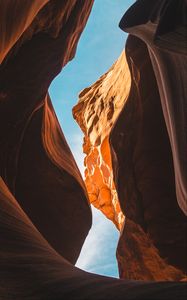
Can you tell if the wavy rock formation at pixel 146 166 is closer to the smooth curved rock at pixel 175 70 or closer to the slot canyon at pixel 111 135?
the slot canyon at pixel 111 135

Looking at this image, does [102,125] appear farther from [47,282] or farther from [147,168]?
[47,282]

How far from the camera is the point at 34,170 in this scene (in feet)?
22.1

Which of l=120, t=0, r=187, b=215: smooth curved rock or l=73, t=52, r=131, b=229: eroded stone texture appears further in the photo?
l=73, t=52, r=131, b=229: eroded stone texture

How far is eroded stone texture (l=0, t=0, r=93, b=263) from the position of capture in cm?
597

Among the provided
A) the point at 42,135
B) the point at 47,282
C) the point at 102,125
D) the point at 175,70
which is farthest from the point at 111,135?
the point at 47,282

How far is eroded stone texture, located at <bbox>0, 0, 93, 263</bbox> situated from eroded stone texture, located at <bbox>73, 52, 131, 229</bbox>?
1.43 m

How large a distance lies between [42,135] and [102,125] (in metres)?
2.31

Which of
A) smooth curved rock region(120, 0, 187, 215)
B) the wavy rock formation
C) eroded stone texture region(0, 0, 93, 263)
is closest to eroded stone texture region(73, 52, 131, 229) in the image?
the wavy rock formation

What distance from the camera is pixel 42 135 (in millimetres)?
6758

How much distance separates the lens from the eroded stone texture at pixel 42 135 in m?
5.97

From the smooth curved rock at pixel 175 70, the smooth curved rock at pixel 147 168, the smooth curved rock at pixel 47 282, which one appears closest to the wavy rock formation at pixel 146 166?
the smooth curved rock at pixel 147 168

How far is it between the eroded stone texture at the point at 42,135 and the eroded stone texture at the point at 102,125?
1.43m

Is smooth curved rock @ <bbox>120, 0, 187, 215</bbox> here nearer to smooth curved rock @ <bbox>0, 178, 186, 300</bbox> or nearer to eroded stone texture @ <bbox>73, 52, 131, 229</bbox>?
smooth curved rock @ <bbox>0, 178, 186, 300</bbox>

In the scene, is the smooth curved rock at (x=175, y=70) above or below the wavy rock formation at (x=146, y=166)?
above
